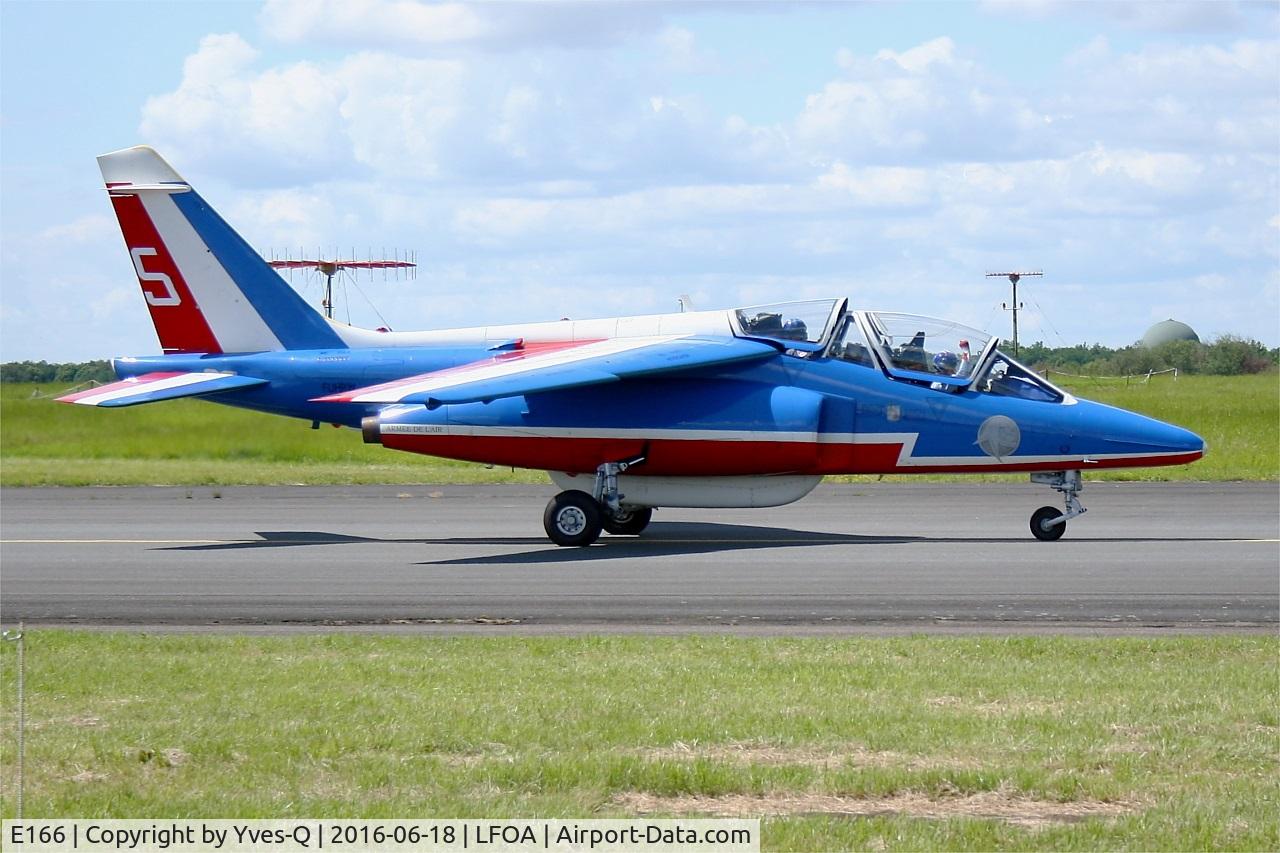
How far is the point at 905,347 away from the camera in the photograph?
18672 mm

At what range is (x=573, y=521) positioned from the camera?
18703 mm

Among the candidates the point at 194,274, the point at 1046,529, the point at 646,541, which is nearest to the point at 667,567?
the point at 646,541

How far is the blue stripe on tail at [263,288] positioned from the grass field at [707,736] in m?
10.9

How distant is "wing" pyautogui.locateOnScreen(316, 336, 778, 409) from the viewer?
17.6m

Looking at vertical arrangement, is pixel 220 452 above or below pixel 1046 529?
above

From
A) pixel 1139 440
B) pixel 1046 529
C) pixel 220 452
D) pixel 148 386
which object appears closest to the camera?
pixel 1046 529

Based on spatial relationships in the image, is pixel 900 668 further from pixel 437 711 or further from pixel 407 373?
pixel 407 373

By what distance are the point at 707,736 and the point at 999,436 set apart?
36.5ft

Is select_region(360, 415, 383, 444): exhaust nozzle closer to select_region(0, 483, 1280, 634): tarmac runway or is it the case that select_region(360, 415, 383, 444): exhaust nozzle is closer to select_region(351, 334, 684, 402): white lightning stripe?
select_region(351, 334, 684, 402): white lightning stripe

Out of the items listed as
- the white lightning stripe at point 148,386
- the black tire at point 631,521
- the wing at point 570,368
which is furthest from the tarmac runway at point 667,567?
the wing at point 570,368

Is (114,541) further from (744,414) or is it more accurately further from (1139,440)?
(1139,440)

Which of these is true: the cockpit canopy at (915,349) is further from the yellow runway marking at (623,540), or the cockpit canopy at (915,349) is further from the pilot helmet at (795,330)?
the yellow runway marking at (623,540)

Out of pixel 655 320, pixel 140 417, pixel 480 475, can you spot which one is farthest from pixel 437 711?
pixel 140 417

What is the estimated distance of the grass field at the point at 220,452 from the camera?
29203mm
